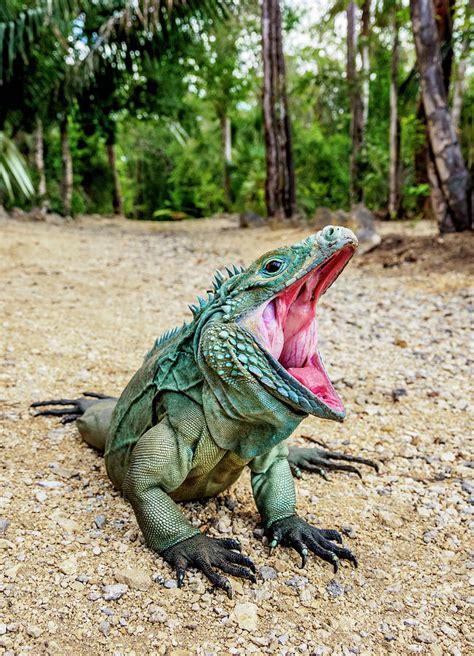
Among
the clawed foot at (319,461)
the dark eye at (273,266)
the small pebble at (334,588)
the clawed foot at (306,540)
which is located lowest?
the small pebble at (334,588)

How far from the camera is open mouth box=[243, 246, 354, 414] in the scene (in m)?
2.50

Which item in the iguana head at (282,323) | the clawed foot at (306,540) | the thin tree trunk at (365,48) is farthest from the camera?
the thin tree trunk at (365,48)

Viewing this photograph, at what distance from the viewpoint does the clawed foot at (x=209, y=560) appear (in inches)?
100

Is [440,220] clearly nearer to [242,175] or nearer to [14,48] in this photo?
[14,48]

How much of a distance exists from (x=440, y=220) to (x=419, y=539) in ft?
28.6

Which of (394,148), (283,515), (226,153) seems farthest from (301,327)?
(226,153)

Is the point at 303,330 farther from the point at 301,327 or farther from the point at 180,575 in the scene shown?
the point at 180,575

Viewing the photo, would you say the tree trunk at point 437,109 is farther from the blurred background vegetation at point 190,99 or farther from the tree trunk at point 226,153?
the tree trunk at point 226,153

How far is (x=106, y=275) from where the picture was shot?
9.84m

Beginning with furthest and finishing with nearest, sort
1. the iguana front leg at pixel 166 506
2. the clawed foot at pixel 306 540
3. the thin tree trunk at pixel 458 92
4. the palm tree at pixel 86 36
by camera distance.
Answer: the palm tree at pixel 86 36, the thin tree trunk at pixel 458 92, the clawed foot at pixel 306 540, the iguana front leg at pixel 166 506

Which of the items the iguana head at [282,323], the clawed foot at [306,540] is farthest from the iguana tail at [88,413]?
the iguana head at [282,323]

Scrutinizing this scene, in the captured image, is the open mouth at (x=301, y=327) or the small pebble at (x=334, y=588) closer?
the open mouth at (x=301, y=327)

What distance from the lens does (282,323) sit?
262 cm

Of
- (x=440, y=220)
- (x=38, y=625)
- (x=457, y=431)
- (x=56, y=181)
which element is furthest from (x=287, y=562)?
(x=56, y=181)
